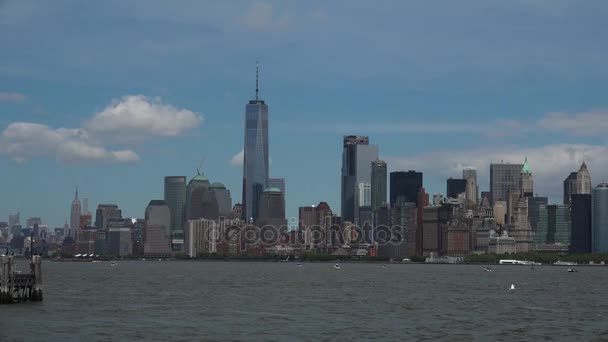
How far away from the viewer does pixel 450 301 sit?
11581 cm

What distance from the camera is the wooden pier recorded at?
3667 inches

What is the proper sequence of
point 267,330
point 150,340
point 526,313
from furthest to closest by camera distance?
point 526,313, point 267,330, point 150,340

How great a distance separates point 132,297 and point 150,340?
45.2 m

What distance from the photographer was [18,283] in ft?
319

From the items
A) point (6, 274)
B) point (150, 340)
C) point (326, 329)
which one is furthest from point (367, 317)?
point (6, 274)

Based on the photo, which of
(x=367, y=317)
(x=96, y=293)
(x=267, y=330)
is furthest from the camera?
(x=96, y=293)

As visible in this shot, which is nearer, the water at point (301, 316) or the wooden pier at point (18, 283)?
the water at point (301, 316)

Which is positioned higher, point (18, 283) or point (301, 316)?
point (18, 283)

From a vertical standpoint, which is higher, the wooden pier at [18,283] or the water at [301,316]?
the wooden pier at [18,283]

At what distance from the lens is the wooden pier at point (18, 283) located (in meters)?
93.1

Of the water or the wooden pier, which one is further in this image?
the wooden pier

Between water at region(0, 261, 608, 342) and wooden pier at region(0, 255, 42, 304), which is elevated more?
wooden pier at region(0, 255, 42, 304)

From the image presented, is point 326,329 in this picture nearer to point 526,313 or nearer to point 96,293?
point 526,313

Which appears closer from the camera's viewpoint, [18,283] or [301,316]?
[301,316]
